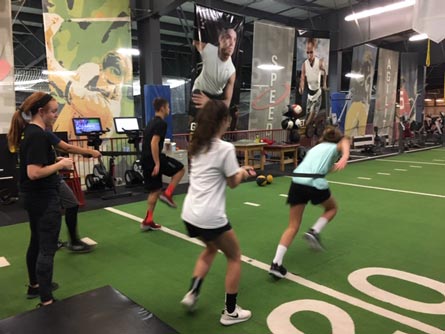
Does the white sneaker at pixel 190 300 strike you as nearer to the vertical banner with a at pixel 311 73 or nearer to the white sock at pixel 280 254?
the white sock at pixel 280 254

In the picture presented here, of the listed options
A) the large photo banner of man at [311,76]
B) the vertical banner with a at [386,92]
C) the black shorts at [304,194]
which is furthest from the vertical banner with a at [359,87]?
the black shorts at [304,194]

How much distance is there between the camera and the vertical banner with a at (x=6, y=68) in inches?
249

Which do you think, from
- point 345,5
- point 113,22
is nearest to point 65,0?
point 113,22

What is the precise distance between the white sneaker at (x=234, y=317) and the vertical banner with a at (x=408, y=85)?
14089 mm

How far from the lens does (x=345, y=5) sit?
13.2 meters

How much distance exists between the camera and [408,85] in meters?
15.4

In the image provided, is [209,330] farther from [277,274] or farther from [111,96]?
[111,96]

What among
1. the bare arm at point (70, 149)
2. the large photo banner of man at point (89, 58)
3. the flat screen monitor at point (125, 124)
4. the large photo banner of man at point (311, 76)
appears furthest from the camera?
the large photo banner of man at point (311, 76)

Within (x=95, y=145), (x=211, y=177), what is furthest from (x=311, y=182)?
(x=95, y=145)

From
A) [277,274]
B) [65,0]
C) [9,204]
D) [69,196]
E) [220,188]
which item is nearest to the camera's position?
[220,188]

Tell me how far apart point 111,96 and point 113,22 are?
1.55 m

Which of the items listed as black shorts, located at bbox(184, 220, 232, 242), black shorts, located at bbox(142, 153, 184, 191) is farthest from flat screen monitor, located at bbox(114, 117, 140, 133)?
black shorts, located at bbox(184, 220, 232, 242)

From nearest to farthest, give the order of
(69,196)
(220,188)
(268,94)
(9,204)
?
(220,188) → (69,196) → (9,204) → (268,94)

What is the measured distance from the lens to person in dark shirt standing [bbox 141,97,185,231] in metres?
4.27
